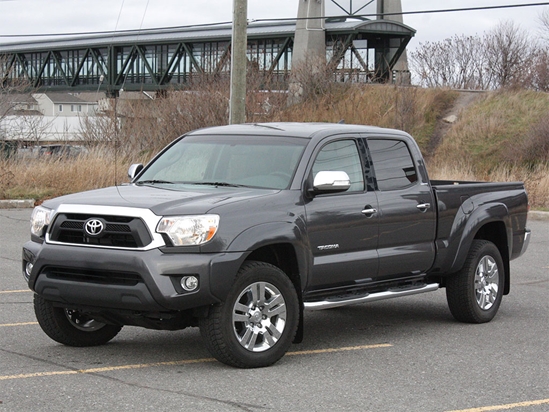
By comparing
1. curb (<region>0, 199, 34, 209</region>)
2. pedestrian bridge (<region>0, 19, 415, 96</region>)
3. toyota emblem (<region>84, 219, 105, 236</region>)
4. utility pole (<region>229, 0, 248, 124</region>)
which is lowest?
curb (<region>0, 199, 34, 209</region>)

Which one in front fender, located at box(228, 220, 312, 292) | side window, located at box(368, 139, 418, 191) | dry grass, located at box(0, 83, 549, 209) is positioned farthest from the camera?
dry grass, located at box(0, 83, 549, 209)

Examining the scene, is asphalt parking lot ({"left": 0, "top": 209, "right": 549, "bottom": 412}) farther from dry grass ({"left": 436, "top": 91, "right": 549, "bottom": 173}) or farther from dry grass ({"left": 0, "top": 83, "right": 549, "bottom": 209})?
dry grass ({"left": 436, "top": 91, "right": 549, "bottom": 173})

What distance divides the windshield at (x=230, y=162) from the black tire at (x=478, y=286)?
7.49 ft

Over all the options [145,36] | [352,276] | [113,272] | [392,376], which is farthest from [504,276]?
[145,36]

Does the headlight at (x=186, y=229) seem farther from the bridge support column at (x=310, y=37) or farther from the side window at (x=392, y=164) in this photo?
the bridge support column at (x=310, y=37)

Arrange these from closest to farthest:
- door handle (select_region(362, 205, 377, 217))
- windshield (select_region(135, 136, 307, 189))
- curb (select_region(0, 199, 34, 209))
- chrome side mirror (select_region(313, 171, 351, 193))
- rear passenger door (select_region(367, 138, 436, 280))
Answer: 1. chrome side mirror (select_region(313, 171, 351, 193))
2. windshield (select_region(135, 136, 307, 189))
3. door handle (select_region(362, 205, 377, 217))
4. rear passenger door (select_region(367, 138, 436, 280))
5. curb (select_region(0, 199, 34, 209))

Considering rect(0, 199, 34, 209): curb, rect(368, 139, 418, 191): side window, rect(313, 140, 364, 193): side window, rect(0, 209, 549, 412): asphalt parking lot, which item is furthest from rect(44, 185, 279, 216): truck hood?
rect(0, 199, 34, 209): curb

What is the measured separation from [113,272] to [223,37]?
5101cm

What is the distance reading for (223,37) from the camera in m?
56.4

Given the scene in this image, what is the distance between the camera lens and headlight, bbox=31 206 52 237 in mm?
7117

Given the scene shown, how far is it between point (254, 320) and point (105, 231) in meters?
1.28

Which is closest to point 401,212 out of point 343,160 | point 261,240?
point 343,160

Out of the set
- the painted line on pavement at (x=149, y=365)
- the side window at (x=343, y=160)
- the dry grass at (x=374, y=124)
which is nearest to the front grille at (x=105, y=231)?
the painted line on pavement at (x=149, y=365)

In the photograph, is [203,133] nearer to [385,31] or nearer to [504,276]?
[504,276]
